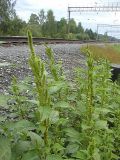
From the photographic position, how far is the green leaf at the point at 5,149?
206 cm

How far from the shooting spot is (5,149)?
6.85ft

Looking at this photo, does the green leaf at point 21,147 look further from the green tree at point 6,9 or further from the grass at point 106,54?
the green tree at point 6,9

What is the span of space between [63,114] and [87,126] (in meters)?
0.74

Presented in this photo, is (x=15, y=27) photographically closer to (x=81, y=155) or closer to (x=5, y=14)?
(x=5, y=14)

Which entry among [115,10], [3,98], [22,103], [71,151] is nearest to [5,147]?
[3,98]

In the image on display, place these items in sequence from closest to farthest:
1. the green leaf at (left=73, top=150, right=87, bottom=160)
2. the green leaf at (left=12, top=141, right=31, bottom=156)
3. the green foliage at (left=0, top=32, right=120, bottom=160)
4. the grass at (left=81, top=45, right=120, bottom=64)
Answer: the green foliage at (left=0, top=32, right=120, bottom=160) → the green leaf at (left=12, top=141, right=31, bottom=156) → the green leaf at (left=73, top=150, right=87, bottom=160) → the grass at (left=81, top=45, right=120, bottom=64)

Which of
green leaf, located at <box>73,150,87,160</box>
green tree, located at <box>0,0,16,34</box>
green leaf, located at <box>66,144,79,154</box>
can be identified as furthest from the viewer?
green tree, located at <box>0,0,16,34</box>

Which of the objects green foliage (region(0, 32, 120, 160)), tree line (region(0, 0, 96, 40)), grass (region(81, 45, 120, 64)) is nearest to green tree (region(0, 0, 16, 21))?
tree line (region(0, 0, 96, 40))

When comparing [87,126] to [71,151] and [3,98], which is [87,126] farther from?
[3,98]

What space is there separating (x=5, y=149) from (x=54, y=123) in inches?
30.6

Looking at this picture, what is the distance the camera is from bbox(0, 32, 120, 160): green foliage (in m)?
2.19

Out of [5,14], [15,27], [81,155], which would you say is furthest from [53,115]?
[5,14]

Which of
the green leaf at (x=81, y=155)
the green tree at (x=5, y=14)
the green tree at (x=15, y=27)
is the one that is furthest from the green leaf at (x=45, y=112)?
the green tree at (x=15, y=27)

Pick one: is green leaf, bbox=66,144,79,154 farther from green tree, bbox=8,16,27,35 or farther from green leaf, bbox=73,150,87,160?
green tree, bbox=8,16,27,35
